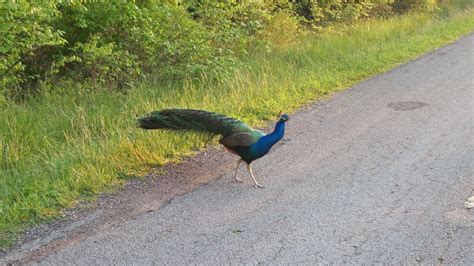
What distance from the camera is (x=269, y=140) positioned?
5.25m

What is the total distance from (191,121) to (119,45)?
4.07m

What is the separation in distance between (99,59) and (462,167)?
5.82 m

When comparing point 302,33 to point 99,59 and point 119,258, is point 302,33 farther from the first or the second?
point 119,258

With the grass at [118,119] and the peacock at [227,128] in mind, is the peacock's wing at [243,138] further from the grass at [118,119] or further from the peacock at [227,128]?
the grass at [118,119]

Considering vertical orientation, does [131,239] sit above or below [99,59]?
below

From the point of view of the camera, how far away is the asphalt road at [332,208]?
4.06 metres

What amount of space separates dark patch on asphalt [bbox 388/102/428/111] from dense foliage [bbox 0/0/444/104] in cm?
288

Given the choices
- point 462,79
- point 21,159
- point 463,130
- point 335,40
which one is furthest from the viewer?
point 335,40

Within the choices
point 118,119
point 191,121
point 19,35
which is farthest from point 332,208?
point 19,35

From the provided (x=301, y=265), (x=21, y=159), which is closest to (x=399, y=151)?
(x=301, y=265)

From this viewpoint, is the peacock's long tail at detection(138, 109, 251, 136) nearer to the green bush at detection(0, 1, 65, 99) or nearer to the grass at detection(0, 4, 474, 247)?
the grass at detection(0, 4, 474, 247)

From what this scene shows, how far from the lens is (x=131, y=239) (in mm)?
4309

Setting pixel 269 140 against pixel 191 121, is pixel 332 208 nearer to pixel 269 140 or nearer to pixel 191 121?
pixel 269 140

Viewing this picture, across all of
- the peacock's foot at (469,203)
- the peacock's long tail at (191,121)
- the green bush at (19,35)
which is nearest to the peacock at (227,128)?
the peacock's long tail at (191,121)
